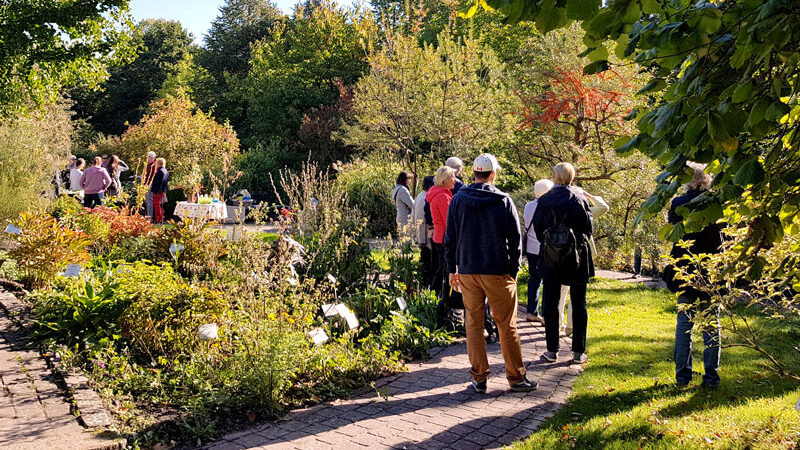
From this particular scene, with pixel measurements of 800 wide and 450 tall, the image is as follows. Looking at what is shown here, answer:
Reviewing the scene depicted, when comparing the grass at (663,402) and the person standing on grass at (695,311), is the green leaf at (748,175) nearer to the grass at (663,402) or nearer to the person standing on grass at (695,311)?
the grass at (663,402)

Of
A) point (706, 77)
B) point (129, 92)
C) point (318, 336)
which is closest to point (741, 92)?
point (706, 77)

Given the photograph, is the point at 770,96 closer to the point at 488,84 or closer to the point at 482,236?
the point at 482,236

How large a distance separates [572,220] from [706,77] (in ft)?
11.5

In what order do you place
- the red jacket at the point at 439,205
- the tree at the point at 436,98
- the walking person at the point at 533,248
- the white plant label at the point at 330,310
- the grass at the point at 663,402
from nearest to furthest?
the grass at the point at 663,402, the white plant label at the point at 330,310, the red jacket at the point at 439,205, the walking person at the point at 533,248, the tree at the point at 436,98

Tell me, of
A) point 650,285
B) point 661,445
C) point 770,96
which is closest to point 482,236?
point 661,445

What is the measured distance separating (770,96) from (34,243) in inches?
291

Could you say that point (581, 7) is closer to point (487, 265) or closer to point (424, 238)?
point (487, 265)

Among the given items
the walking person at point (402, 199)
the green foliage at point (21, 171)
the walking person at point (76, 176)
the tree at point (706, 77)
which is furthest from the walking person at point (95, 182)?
the tree at point (706, 77)

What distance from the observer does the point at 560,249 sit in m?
5.71

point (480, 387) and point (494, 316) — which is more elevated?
point (494, 316)

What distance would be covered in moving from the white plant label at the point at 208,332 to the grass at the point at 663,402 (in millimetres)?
2684

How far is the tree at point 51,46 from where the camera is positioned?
39.1 ft

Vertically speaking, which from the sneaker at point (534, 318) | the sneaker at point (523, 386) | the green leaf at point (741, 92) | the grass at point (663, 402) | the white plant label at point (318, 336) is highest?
the green leaf at point (741, 92)

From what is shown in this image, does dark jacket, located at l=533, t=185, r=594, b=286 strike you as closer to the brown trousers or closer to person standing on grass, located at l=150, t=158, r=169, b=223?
the brown trousers
